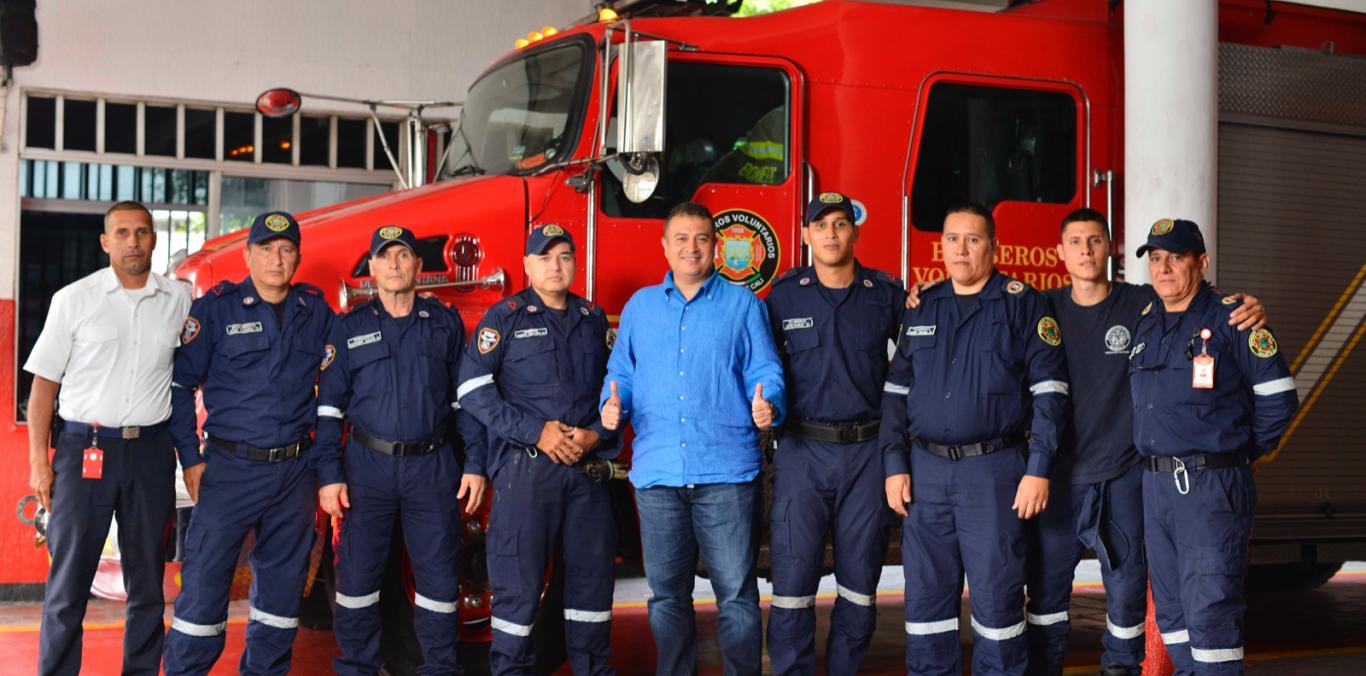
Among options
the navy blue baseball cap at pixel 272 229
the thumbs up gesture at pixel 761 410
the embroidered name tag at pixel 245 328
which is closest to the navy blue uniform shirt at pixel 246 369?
the embroidered name tag at pixel 245 328

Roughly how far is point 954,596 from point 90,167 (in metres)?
7.67

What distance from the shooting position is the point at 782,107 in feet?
20.1

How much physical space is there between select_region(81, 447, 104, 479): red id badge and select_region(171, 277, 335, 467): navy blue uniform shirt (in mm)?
289

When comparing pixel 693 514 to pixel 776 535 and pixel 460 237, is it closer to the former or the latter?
pixel 776 535

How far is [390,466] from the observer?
5.51m

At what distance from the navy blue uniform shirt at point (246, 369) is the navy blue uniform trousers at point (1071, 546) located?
9.18 feet

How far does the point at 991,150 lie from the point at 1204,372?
162 centimetres

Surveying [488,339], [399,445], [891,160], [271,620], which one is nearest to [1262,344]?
[891,160]

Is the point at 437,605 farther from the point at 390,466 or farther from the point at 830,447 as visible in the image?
the point at 830,447

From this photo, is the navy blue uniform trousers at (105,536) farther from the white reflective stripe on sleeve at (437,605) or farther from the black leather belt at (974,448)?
the black leather belt at (974,448)

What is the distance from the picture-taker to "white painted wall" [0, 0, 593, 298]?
10078mm

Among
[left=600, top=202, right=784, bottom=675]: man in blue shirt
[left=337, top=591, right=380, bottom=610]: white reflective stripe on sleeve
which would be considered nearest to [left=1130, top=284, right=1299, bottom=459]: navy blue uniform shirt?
[left=600, top=202, right=784, bottom=675]: man in blue shirt

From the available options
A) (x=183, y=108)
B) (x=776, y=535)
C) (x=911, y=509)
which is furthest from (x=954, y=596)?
(x=183, y=108)

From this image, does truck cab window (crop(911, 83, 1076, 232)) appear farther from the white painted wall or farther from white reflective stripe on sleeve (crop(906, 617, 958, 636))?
the white painted wall
